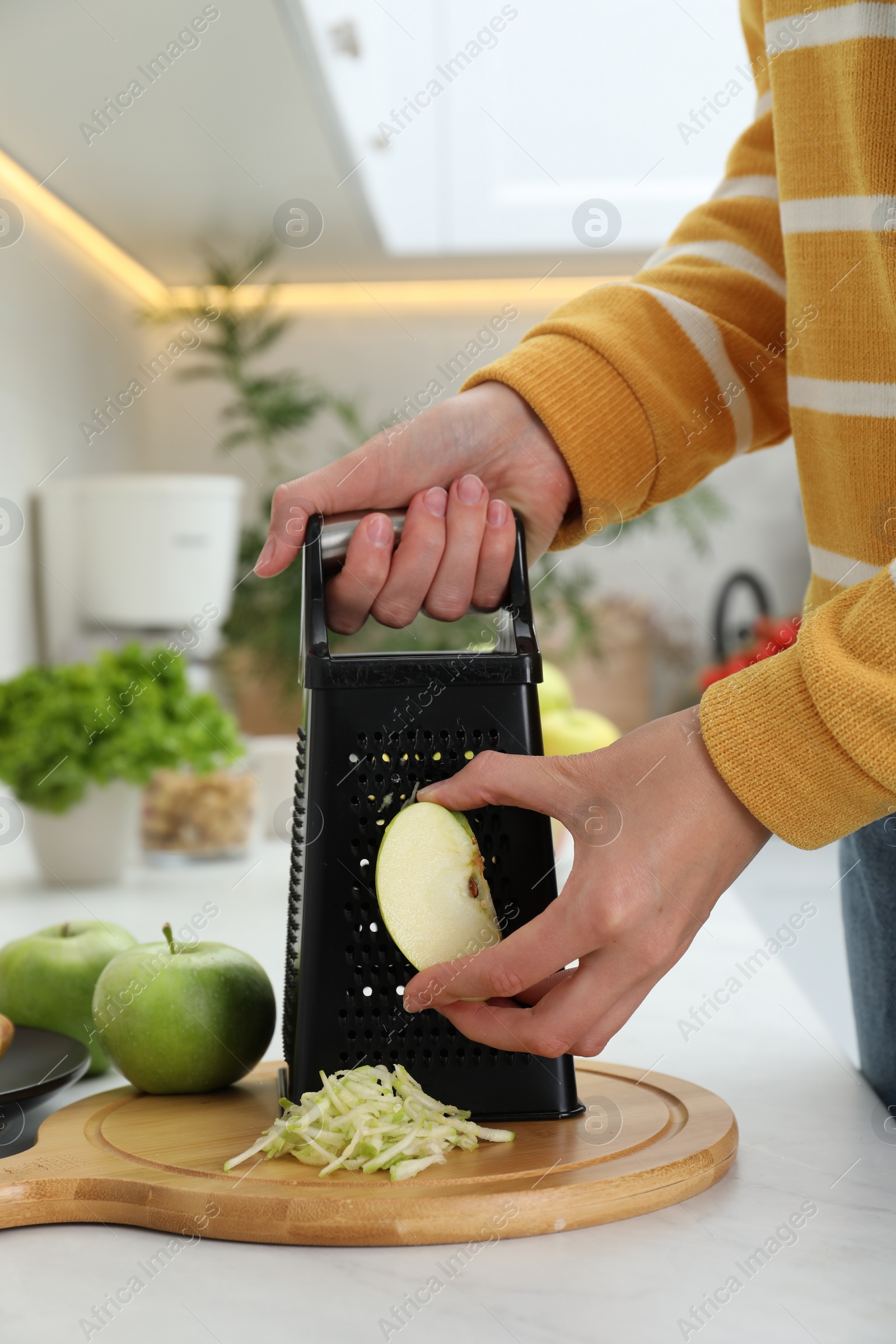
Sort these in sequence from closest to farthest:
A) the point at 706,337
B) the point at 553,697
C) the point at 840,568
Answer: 1. the point at 840,568
2. the point at 706,337
3. the point at 553,697

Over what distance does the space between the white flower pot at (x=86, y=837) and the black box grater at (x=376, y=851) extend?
919 mm

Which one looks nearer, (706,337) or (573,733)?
(706,337)

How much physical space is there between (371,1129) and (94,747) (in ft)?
3.24

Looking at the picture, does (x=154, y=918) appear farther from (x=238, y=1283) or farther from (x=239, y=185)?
(x=239, y=185)

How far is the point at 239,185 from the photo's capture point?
74.1 inches

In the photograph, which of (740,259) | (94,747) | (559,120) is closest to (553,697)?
(94,747)

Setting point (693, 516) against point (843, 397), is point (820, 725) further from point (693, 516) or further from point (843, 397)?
point (693, 516)

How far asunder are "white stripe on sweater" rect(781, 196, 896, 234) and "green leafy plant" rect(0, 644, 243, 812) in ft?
3.36

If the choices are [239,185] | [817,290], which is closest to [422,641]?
[239,185]

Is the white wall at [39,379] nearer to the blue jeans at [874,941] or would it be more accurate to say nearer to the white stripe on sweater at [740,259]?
the white stripe on sweater at [740,259]

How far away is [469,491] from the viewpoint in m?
0.71

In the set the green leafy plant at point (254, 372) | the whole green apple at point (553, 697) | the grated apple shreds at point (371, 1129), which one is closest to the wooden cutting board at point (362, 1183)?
the grated apple shreds at point (371, 1129)

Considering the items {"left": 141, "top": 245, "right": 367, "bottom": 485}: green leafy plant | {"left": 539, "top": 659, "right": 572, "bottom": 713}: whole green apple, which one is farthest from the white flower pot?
{"left": 141, "top": 245, "right": 367, "bottom": 485}: green leafy plant

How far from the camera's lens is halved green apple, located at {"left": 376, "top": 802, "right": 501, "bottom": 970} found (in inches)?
23.5
